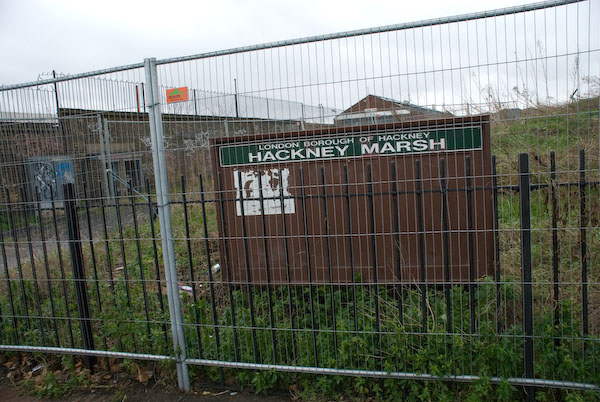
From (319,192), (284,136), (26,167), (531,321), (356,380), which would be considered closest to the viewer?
(531,321)

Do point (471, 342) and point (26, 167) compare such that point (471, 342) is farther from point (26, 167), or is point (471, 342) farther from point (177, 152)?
point (26, 167)

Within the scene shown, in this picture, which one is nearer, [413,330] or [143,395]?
[413,330]

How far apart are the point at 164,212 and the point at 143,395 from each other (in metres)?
1.54

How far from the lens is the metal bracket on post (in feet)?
11.0

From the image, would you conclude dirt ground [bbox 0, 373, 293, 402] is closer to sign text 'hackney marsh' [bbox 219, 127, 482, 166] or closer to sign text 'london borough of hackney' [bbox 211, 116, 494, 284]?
sign text 'london borough of hackney' [bbox 211, 116, 494, 284]

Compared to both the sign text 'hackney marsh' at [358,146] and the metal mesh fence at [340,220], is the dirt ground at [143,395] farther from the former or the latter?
the sign text 'hackney marsh' at [358,146]

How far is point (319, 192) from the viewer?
14.2 ft

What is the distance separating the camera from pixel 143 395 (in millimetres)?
3682

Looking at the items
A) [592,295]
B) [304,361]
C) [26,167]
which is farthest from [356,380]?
[26,167]

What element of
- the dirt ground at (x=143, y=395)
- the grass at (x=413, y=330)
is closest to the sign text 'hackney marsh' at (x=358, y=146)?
the grass at (x=413, y=330)

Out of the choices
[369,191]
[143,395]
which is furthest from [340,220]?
[143,395]

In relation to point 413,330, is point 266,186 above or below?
above

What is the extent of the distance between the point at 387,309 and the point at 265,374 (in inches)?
44.3

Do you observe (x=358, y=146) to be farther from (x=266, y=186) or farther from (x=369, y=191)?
(x=266, y=186)
